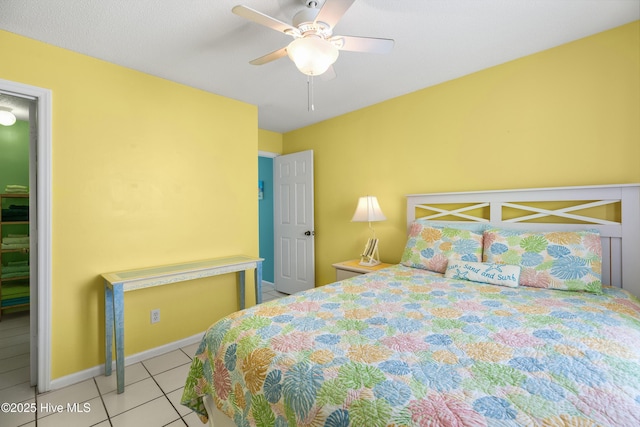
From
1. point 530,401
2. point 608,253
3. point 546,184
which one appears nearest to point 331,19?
point 530,401

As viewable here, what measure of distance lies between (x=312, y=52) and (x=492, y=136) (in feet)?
5.84

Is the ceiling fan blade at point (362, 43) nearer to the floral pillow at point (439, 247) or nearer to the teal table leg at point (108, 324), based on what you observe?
the floral pillow at point (439, 247)

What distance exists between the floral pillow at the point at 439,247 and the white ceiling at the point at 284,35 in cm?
134

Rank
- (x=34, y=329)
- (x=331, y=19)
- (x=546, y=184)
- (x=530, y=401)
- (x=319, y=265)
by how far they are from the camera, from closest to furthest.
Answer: (x=530, y=401)
(x=331, y=19)
(x=34, y=329)
(x=546, y=184)
(x=319, y=265)

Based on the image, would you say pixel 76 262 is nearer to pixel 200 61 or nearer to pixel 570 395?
pixel 200 61

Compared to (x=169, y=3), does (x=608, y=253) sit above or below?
below

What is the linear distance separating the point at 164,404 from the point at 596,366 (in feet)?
7.25

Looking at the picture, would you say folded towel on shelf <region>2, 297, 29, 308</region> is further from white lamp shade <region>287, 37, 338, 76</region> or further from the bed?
white lamp shade <region>287, 37, 338, 76</region>

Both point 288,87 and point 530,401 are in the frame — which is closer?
point 530,401

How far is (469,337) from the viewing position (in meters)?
1.16

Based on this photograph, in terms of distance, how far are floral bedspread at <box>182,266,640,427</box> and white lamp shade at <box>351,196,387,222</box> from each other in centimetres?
130

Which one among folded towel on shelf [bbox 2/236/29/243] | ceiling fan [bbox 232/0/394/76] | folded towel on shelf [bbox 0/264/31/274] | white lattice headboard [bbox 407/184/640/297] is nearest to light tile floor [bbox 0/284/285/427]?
folded towel on shelf [bbox 0/264/31/274]

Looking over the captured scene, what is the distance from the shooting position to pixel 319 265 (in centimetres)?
388

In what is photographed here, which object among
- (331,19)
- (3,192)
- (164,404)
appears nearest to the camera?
(331,19)
